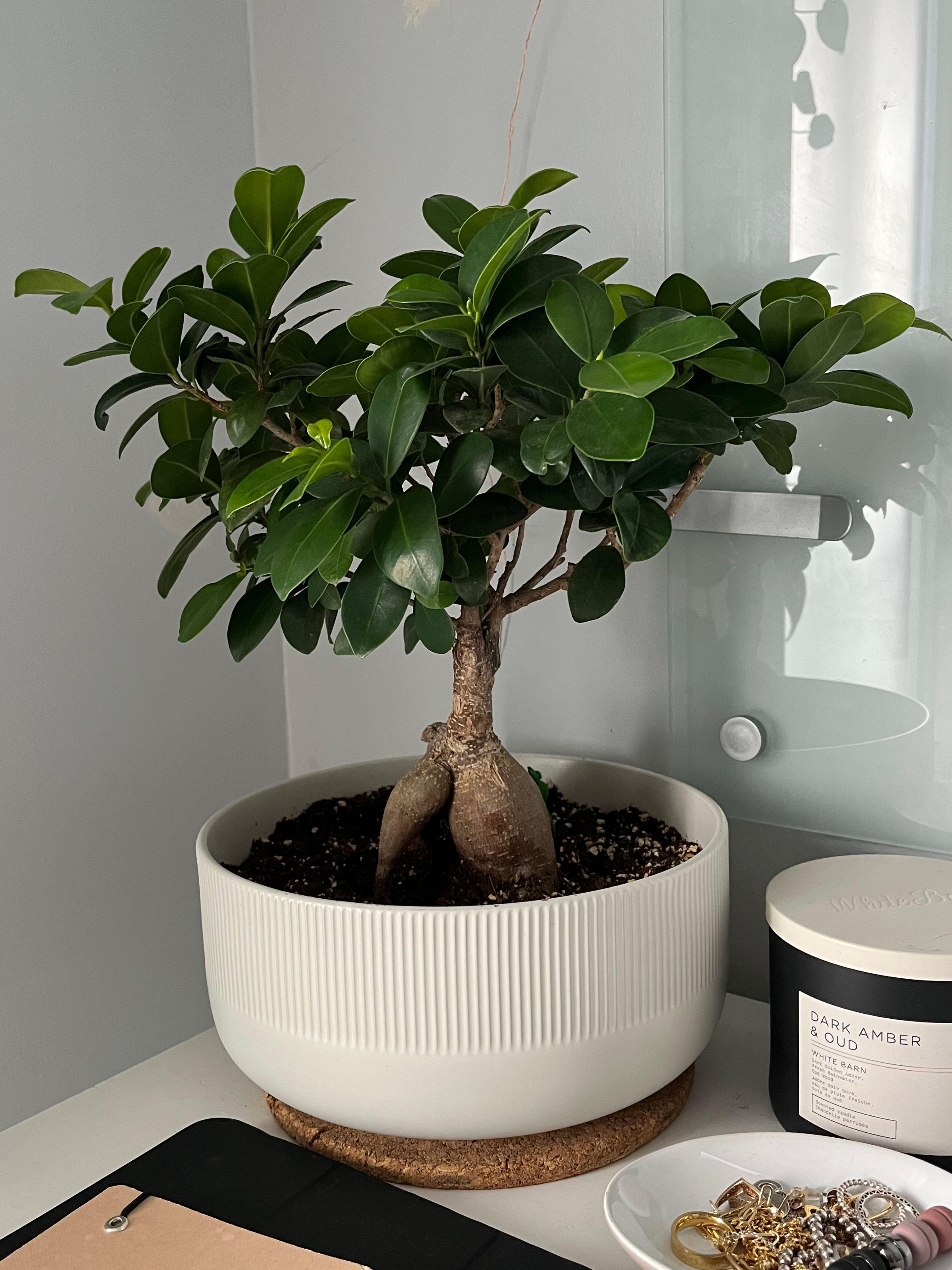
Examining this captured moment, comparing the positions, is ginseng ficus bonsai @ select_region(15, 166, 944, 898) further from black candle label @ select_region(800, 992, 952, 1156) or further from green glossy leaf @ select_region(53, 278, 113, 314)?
black candle label @ select_region(800, 992, 952, 1156)

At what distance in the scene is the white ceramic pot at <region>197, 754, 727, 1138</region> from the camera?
0.63m

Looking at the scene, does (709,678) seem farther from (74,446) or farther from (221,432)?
(74,446)

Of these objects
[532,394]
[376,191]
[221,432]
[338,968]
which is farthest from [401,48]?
[338,968]

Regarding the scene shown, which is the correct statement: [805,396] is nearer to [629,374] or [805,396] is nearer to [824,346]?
[824,346]

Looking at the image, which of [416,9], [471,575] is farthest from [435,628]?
[416,9]

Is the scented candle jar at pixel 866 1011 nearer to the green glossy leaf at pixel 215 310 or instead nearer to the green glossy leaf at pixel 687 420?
the green glossy leaf at pixel 687 420

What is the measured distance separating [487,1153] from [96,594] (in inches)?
21.2

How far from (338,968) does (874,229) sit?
566 mm

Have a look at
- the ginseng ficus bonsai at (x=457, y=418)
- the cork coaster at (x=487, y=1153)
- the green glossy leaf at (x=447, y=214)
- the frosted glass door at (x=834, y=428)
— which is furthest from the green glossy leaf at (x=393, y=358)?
the cork coaster at (x=487, y=1153)

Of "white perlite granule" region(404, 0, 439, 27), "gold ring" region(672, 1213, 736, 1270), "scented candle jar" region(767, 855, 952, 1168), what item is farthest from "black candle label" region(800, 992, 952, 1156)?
"white perlite granule" region(404, 0, 439, 27)

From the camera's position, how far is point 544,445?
538 mm

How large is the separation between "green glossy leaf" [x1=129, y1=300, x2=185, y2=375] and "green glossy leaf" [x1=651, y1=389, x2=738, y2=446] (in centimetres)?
26

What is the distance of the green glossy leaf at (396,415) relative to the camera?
556 mm

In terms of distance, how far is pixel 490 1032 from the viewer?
2.07ft
